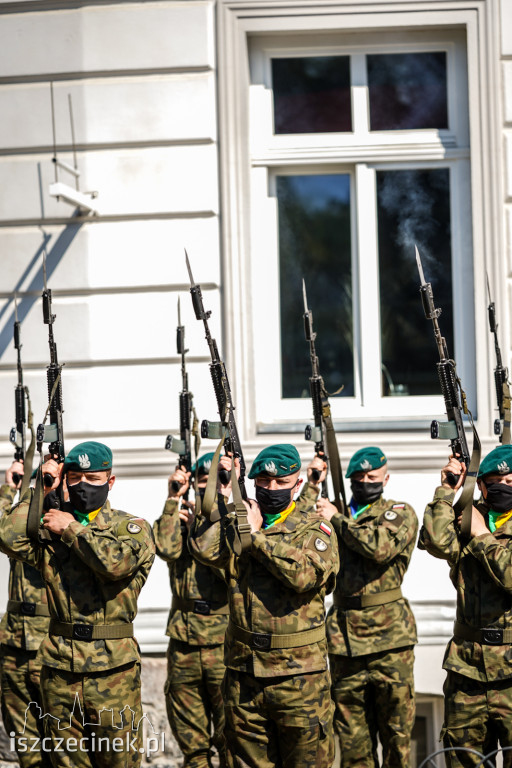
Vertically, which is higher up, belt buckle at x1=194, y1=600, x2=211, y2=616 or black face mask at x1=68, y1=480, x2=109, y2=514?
black face mask at x1=68, y1=480, x2=109, y2=514

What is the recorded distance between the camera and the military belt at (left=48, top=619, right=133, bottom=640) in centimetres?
505

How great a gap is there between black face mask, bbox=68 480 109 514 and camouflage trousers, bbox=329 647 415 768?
1899 millimetres

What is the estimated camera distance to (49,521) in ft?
16.5

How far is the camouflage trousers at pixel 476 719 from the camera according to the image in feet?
16.4

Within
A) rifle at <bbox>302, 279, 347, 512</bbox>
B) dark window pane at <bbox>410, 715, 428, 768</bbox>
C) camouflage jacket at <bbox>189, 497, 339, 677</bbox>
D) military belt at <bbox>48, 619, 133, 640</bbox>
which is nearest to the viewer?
camouflage jacket at <bbox>189, 497, 339, 677</bbox>

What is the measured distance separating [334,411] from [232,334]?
1.09 m

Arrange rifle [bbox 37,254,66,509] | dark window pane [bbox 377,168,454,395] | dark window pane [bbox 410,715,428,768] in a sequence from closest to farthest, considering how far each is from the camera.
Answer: rifle [bbox 37,254,66,509] < dark window pane [bbox 410,715,428,768] < dark window pane [bbox 377,168,454,395]

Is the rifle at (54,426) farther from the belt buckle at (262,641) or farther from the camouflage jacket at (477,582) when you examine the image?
the camouflage jacket at (477,582)

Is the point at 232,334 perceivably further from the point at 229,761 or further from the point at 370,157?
the point at 229,761

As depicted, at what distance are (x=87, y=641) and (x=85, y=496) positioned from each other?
2.48 ft

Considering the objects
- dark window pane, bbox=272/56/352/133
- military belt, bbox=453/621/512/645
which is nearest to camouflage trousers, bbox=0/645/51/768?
military belt, bbox=453/621/512/645

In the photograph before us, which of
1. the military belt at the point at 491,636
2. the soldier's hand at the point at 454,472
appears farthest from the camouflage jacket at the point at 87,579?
the military belt at the point at 491,636

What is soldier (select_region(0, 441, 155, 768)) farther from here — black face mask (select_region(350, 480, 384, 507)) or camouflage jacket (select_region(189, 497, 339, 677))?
black face mask (select_region(350, 480, 384, 507))

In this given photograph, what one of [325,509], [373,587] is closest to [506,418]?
[373,587]
